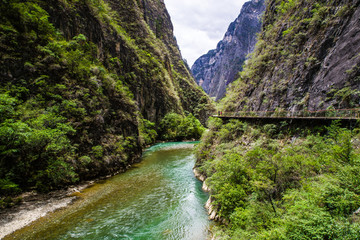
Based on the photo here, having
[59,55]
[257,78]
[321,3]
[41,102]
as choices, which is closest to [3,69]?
[41,102]

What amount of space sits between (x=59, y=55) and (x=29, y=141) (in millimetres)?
11698

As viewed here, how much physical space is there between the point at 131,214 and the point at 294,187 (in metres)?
10.0

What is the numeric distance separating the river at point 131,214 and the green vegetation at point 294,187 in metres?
2.51

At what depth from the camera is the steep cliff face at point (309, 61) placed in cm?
1004

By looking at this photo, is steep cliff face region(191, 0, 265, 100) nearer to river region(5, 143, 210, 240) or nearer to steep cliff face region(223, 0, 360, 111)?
steep cliff face region(223, 0, 360, 111)

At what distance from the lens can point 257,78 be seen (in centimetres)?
2012

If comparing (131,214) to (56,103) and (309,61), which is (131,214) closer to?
(56,103)

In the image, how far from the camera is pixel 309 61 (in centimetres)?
1299

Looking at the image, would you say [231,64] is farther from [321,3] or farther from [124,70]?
[321,3]

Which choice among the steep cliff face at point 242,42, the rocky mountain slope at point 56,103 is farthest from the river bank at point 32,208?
the steep cliff face at point 242,42

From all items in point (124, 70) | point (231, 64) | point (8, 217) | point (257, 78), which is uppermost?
point (231, 64)

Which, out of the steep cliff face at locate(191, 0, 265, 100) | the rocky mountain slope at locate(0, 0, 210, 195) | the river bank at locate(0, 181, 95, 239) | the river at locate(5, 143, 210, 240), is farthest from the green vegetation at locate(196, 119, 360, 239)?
the steep cliff face at locate(191, 0, 265, 100)

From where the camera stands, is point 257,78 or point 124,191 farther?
point 257,78

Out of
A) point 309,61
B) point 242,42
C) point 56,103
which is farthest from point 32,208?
point 242,42
